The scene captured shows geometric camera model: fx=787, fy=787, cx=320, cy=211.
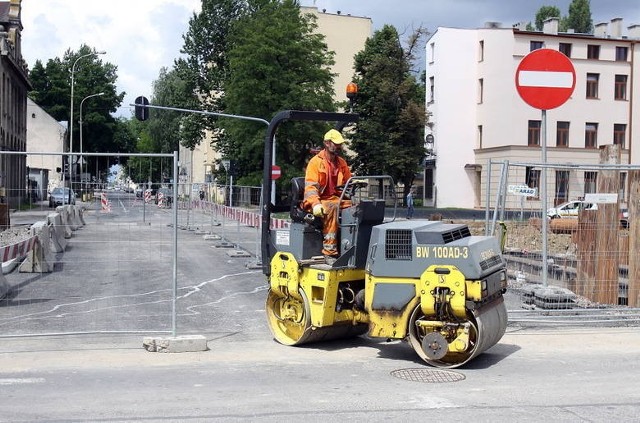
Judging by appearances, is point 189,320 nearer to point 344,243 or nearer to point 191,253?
point 344,243

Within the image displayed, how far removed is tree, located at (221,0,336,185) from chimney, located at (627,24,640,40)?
75.0 ft

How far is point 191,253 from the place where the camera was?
1931 centimetres

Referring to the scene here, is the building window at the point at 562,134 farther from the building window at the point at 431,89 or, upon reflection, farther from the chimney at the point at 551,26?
the building window at the point at 431,89

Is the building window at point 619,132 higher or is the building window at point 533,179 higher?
the building window at point 619,132

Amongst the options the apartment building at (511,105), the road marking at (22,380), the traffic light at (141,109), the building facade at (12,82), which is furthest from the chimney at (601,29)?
the road marking at (22,380)

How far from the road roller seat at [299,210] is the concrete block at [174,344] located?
5.79 feet

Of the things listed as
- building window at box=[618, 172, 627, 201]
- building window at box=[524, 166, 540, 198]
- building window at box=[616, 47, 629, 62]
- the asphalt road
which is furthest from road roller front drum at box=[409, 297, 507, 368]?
building window at box=[616, 47, 629, 62]

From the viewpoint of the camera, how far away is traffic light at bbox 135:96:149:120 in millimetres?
34250

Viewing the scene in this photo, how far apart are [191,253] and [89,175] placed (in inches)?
292

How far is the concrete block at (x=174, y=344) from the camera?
8.74 meters

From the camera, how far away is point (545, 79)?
418 inches

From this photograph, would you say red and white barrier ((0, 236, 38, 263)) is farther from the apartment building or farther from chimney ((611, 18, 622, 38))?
chimney ((611, 18, 622, 38))

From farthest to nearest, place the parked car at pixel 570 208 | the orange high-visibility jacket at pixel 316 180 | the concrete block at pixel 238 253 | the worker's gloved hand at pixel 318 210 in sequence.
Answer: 1. the concrete block at pixel 238 253
2. the parked car at pixel 570 208
3. the orange high-visibility jacket at pixel 316 180
4. the worker's gloved hand at pixel 318 210

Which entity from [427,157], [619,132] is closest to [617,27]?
[619,132]
